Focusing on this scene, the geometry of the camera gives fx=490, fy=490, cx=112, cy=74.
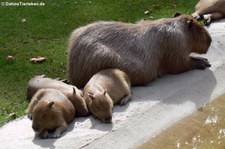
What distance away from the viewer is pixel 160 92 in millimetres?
5805

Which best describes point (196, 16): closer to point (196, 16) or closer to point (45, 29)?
point (196, 16)

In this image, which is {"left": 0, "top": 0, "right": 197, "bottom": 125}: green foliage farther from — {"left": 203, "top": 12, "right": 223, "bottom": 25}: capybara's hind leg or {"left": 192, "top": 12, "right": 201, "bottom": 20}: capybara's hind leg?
{"left": 203, "top": 12, "right": 223, "bottom": 25}: capybara's hind leg

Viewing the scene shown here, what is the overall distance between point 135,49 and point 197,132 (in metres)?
1.49

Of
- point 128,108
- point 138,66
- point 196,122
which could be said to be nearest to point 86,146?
point 128,108

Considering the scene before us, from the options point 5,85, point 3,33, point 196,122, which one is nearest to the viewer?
point 196,122

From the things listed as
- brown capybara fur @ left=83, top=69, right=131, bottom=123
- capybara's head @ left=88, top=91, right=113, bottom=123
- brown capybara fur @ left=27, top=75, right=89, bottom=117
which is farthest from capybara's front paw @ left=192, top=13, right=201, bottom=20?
capybara's head @ left=88, top=91, right=113, bottom=123

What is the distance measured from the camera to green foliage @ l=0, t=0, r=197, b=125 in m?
6.50

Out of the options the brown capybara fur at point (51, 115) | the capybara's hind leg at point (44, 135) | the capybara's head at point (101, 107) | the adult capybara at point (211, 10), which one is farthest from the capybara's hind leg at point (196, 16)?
the capybara's hind leg at point (44, 135)

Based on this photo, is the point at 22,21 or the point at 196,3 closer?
the point at 22,21

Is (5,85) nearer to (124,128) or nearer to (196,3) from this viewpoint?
(124,128)

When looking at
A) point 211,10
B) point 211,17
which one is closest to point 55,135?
point 211,17

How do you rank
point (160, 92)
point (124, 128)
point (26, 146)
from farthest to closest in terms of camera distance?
point (160, 92), point (124, 128), point (26, 146)

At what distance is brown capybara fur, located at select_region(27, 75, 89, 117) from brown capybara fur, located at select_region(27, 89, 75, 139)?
0.10 meters

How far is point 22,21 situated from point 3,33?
606 mm
